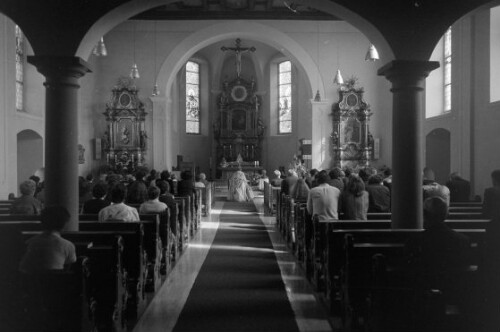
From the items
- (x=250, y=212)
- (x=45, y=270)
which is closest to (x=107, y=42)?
(x=250, y=212)

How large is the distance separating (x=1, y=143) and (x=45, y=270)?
402 inches

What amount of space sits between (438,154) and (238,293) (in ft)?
42.3

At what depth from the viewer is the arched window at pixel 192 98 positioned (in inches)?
1038

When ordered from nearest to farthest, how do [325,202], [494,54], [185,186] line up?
[325,202]
[185,186]
[494,54]

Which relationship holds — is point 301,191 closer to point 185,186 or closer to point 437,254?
point 185,186

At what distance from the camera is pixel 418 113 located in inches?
240

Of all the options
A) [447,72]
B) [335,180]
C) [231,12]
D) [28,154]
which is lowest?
[335,180]

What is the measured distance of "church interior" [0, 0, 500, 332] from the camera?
5.85 meters

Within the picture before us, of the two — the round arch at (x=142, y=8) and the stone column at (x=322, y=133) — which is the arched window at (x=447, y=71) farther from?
the round arch at (x=142, y=8)

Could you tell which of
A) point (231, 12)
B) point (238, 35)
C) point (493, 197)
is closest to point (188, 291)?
point (493, 197)

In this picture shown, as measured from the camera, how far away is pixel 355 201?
677 cm

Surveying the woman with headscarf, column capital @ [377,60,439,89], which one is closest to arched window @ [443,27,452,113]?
the woman with headscarf

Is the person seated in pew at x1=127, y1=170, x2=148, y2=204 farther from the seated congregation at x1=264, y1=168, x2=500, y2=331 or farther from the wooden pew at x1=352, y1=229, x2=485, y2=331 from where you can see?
the wooden pew at x1=352, y1=229, x2=485, y2=331

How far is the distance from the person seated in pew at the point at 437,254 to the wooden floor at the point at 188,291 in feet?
4.87
